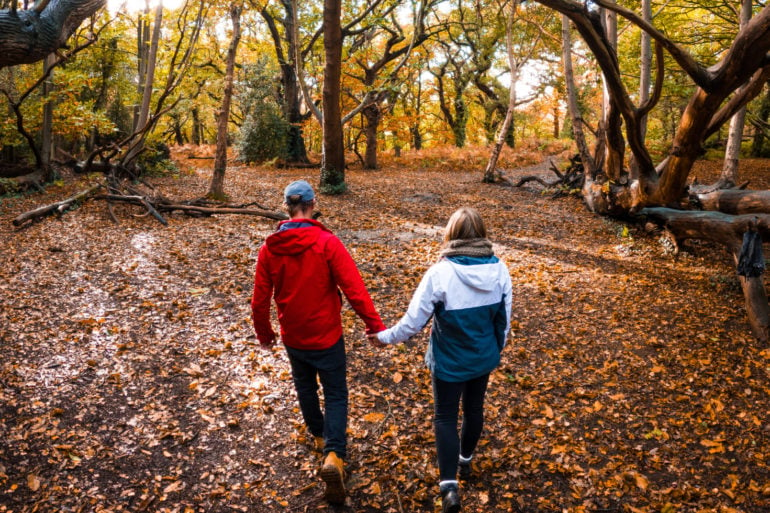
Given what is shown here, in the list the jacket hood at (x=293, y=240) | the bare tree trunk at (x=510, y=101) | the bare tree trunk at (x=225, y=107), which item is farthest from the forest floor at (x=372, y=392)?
the bare tree trunk at (x=510, y=101)

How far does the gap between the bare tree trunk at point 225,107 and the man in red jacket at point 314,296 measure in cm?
915

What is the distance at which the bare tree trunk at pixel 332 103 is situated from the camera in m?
13.0

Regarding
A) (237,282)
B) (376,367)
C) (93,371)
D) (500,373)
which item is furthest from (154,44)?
(500,373)

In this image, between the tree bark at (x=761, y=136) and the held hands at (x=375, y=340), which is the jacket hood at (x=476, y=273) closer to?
the held hands at (x=375, y=340)

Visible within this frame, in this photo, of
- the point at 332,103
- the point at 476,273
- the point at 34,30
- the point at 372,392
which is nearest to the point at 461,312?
the point at 476,273

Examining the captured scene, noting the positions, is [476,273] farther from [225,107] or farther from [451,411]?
[225,107]

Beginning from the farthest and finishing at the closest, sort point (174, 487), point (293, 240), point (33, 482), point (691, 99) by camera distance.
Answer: point (691, 99), point (174, 487), point (33, 482), point (293, 240)

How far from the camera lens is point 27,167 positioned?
13195mm

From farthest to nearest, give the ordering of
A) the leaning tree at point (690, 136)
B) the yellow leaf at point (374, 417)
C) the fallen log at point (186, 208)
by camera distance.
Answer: the fallen log at point (186, 208), the leaning tree at point (690, 136), the yellow leaf at point (374, 417)

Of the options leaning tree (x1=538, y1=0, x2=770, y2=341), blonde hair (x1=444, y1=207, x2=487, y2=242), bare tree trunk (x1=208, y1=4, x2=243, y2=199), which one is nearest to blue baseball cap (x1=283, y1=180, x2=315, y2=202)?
blonde hair (x1=444, y1=207, x2=487, y2=242)

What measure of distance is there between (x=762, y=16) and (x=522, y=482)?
6.15 meters

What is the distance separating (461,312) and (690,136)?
6.70 meters

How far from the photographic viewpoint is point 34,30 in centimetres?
327

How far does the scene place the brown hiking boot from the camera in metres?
3.04
